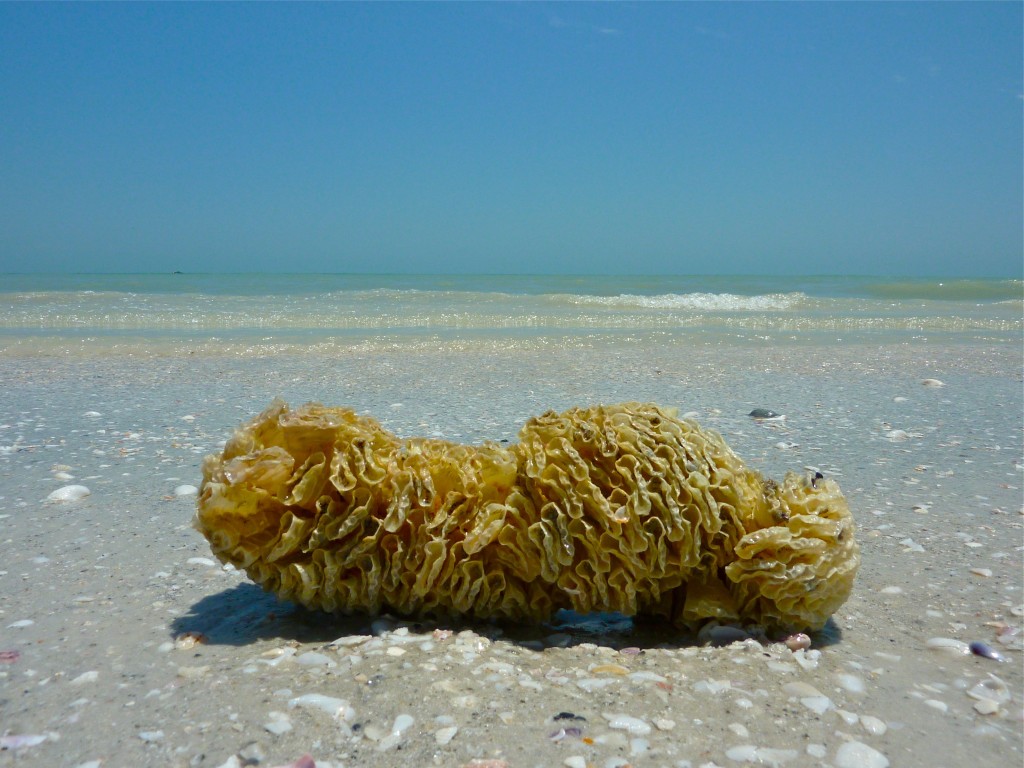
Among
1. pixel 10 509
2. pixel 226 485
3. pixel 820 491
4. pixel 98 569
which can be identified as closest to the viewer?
pixel 226 485

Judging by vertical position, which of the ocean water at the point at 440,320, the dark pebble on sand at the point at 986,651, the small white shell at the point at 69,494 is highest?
the ocean water at the point at 440,320

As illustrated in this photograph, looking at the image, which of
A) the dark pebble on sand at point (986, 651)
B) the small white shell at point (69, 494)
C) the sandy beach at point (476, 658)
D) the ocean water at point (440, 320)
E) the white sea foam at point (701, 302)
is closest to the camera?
the sandy beach at point (476, 658)

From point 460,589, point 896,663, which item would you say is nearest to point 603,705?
point 460,589

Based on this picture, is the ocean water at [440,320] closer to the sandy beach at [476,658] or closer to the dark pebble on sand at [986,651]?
the sandy beach at [476,658]

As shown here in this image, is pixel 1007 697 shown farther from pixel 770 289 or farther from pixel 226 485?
pixel 770 289

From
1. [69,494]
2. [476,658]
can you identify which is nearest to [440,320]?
[69,494]

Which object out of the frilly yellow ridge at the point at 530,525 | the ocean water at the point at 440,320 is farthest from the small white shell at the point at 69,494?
the ocean water at the point at 440,320

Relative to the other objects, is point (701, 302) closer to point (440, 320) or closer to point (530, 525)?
point (440, 320)
